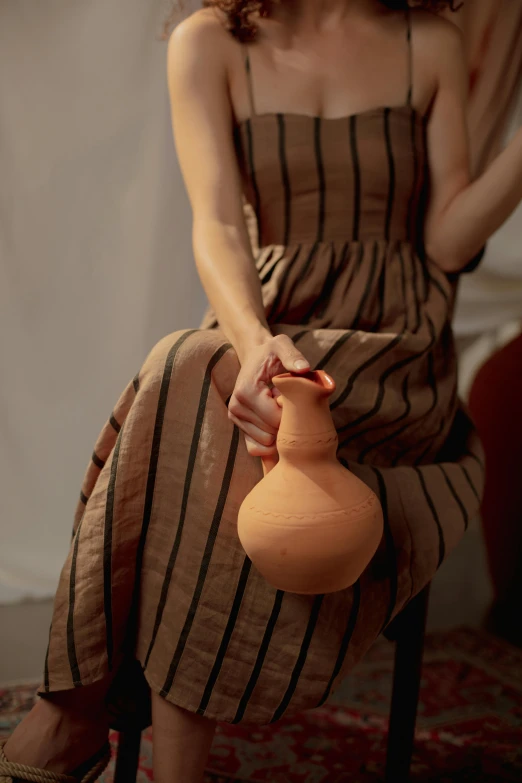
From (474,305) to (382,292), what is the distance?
1.34m

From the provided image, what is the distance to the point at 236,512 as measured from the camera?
2.37 feet

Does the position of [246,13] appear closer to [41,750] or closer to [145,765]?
[41,750]

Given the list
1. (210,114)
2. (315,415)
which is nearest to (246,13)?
(210,114)

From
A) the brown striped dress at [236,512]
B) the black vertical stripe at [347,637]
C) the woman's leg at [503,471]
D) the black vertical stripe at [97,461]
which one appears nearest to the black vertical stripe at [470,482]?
the brown striped dress at [236,512]

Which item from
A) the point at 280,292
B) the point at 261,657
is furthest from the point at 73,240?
the point at 261,657

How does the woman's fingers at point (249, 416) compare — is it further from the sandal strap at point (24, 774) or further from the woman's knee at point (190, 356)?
the sandal strap at point (24, 774)

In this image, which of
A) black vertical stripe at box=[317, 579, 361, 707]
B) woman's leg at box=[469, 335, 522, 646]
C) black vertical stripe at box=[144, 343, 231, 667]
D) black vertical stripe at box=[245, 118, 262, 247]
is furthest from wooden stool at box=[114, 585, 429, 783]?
woman's leg at box=[469, 335, 522, 646]

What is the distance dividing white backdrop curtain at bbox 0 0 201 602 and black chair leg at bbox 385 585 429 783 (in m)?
0.85

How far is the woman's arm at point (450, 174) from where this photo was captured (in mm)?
1044

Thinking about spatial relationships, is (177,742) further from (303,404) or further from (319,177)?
(319,177)

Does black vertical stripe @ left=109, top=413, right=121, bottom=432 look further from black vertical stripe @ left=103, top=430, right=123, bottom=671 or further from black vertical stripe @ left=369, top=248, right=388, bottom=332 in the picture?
black vertical stripe @ left=369, top=248, right=388, bottom=332

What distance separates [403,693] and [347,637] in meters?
0.29

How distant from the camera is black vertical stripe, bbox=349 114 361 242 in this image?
102 cm

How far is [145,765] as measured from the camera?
1100 mm
